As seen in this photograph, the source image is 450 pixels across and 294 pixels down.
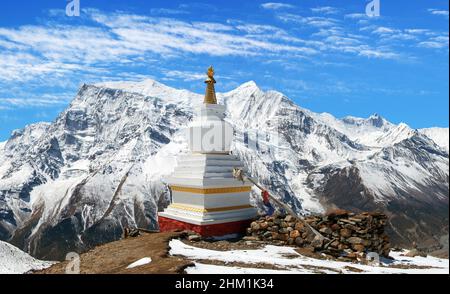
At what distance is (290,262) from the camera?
14398 mm

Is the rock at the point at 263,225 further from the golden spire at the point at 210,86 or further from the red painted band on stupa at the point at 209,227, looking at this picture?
the golden spire at the point at 210,86

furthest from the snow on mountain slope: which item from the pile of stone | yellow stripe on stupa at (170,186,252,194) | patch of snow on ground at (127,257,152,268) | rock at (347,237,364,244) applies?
rock at (347,237,364,244)

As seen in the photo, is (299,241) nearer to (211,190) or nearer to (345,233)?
(345,233)

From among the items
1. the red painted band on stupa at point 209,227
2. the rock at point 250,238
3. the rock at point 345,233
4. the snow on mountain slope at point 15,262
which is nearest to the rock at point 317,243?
the rock at point 345,233

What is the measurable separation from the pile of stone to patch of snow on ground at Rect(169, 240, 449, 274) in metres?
0.86

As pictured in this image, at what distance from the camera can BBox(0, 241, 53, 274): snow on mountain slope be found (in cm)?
1938

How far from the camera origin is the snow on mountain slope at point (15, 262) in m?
19.4

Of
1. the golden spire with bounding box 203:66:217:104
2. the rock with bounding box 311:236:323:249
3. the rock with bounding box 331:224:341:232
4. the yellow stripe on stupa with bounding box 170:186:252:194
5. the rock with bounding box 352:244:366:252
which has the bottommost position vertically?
the rock with bounding box 352:244:366:252

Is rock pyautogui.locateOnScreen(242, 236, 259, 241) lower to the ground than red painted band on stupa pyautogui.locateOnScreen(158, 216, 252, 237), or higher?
lower

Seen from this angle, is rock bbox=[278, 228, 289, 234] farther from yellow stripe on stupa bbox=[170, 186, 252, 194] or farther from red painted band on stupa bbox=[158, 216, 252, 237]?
yellow stripe on stupa bbox=[170, 186, 252, 194]
